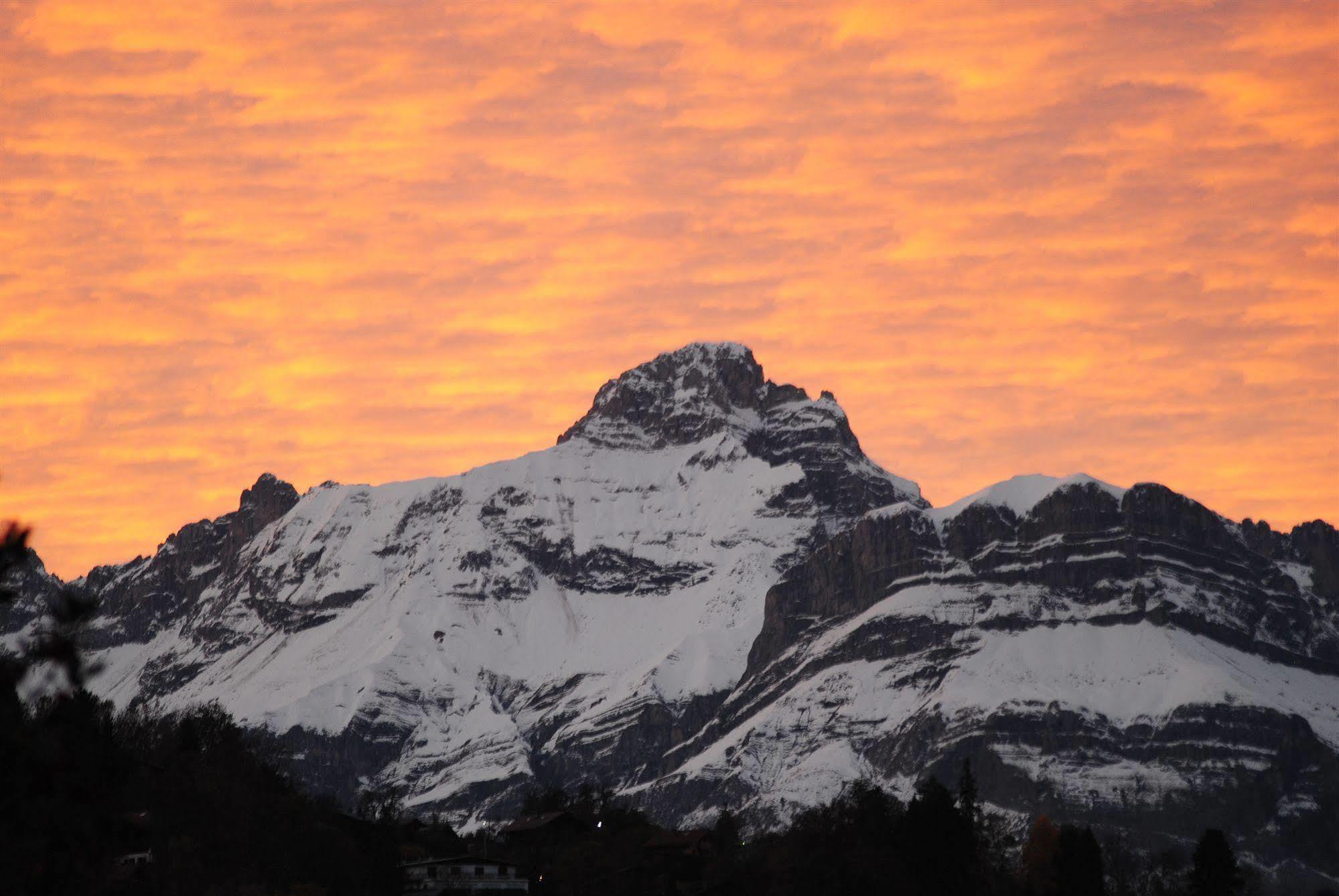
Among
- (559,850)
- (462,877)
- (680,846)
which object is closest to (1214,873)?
(680,846)

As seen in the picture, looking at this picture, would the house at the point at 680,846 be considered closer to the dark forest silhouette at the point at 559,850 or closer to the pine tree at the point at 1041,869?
the dark forest silhouette at the point at 559,850

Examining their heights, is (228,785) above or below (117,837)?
above

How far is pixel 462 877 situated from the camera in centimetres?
16800

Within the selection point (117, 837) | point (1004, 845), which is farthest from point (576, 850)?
point (117, 837)

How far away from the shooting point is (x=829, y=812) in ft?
611

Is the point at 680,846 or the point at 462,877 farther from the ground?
the point at 680,846

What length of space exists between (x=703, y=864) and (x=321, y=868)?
44.7 metres

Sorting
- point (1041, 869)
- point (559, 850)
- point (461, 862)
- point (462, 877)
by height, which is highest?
point (559, 850)

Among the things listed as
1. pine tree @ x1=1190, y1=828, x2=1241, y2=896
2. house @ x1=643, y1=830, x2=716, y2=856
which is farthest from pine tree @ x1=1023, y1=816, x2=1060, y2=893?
house @ x1=643, y1=830, x2=716, y2=856

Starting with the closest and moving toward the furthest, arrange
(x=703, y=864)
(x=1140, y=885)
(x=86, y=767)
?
1. (x=86, y=767)
2. (x=703, y=864)
3. (x=1140, y=885)

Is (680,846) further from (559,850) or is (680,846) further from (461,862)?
(461,862)

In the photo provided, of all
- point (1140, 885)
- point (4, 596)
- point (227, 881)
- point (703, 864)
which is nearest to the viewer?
point (4, 596)

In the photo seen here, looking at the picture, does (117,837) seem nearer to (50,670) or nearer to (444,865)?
(50,670)

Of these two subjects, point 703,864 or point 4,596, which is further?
point 703,864
